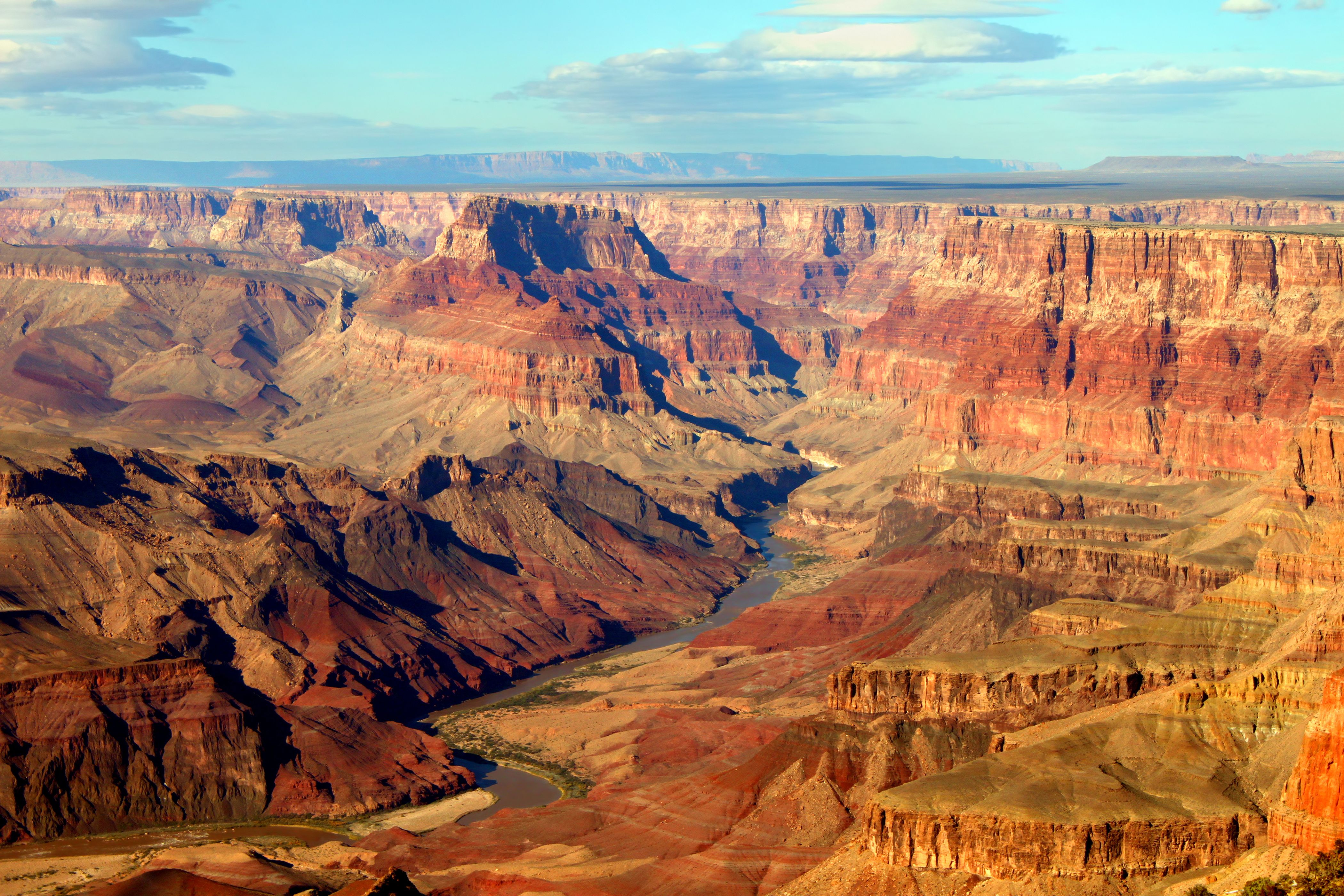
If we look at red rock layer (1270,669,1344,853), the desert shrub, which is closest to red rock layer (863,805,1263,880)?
red rock layer (1270,669,1344,853)

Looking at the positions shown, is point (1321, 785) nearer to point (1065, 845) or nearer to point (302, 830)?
point (1065, 845)

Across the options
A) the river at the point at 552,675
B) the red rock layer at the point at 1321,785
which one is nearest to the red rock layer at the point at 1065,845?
the red rock layer at the point at 1321,785

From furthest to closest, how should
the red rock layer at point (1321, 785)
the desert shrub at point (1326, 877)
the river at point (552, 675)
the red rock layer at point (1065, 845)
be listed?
the river at point (552, 675) → the red rock layer at point (1065, 845) → the red rock layer at point (1321, 785) → the desert shrub at point (1326, 877)

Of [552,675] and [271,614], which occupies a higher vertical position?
[271,614]

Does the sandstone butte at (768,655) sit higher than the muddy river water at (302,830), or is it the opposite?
the sandstone butte at (768,655)

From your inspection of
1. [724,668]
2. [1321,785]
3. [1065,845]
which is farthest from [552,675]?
[1321,785]

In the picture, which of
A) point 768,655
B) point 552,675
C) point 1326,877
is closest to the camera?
point 1326,877

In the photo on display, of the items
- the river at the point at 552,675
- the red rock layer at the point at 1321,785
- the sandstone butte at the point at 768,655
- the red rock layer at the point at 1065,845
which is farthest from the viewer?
the river at the point at 552,675

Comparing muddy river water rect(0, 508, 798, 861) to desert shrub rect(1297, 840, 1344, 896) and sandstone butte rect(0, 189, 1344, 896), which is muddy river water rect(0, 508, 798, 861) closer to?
sandstone butte rect(0, 189, 1344, 896)

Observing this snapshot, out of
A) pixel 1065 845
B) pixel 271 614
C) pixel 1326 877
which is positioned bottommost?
pixel 271 614

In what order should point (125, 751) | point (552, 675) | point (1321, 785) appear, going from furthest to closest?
1. point (552, 675)
2. point (125, 751)
3. point (1321, 785)

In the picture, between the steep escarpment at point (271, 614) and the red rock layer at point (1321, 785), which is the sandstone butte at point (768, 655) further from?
the steep escarpment at point (271, 614)
